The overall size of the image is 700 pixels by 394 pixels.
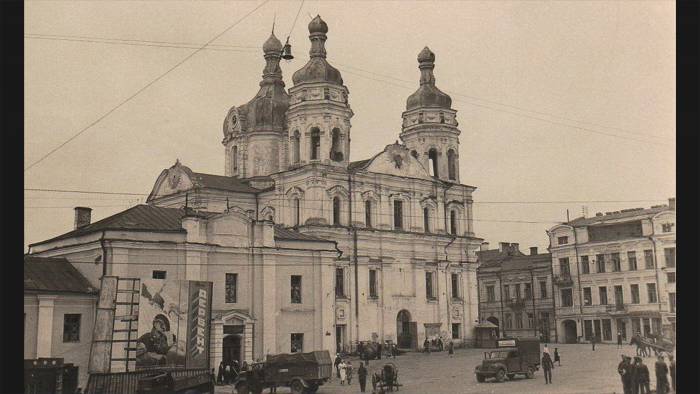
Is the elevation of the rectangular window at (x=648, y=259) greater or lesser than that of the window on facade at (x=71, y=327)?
greater

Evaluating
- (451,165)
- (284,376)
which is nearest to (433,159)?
(451,165)

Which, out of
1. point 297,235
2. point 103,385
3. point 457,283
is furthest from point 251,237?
point 457,283

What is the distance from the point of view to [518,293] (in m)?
35.3

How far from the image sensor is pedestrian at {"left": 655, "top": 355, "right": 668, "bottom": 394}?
13.0m

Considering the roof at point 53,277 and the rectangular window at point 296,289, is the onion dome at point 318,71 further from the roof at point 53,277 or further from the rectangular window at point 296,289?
the roof at point 53,277

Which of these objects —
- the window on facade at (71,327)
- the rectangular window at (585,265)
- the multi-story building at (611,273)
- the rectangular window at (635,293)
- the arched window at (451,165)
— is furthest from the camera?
the arched window at (451,165)

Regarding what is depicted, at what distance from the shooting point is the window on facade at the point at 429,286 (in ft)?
97.2

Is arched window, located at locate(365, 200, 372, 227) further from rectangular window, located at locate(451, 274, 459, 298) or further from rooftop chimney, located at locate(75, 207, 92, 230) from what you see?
rooftop chimney, located at locate(75, 207, 92, 230)

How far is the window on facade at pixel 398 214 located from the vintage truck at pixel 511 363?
12.1m

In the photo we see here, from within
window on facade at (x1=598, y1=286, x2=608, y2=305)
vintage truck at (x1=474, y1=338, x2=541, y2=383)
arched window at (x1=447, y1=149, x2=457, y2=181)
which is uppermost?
arched window at (x1=447, y1=149, x2=457, y2=181)

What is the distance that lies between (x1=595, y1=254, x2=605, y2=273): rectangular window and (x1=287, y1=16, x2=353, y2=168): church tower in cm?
981

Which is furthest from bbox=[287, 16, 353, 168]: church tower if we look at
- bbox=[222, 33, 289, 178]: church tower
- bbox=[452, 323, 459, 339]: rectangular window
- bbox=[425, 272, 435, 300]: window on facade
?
bbox=[452, 323, 459, 339]: rectangular window

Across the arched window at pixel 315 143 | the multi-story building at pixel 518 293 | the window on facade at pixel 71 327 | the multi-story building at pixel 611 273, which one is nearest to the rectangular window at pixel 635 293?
the multi-story building at pixel 611 273

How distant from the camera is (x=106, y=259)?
17.2 meters
